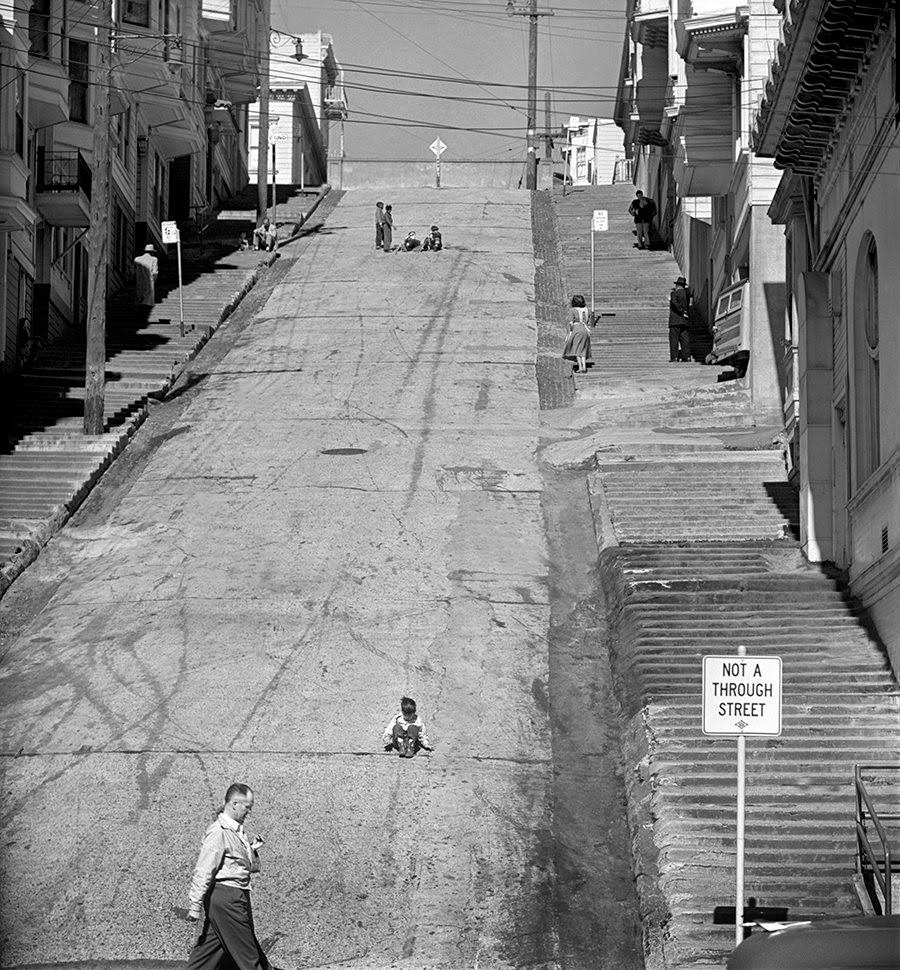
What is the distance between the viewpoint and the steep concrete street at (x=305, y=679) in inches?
503

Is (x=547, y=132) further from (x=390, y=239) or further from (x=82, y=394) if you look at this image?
(x=82, y=394)

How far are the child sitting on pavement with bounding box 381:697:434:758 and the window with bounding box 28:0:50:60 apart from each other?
21.6 metres

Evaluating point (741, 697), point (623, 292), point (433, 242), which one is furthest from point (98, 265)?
point (741, 697)

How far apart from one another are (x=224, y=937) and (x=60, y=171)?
26.8m

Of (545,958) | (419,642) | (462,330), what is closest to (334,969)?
(545,958)

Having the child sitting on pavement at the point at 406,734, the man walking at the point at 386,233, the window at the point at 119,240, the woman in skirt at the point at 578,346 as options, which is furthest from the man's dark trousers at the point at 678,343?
the child sitting on pavement at the point at 406,734

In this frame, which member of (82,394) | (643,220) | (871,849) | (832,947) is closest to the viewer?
(832,947)

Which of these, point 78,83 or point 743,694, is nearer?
point 743,694

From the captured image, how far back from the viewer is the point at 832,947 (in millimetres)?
8336

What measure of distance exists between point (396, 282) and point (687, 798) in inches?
1089

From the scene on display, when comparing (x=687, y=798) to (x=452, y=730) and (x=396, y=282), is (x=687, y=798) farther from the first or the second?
(x=396, y=282)

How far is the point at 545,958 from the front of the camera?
39.4 feet

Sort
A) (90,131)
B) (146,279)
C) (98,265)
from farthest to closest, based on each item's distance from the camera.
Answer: (146,279) → (90,131) → (98,265)

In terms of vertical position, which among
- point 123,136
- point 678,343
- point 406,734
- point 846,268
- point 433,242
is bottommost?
point 406,734
